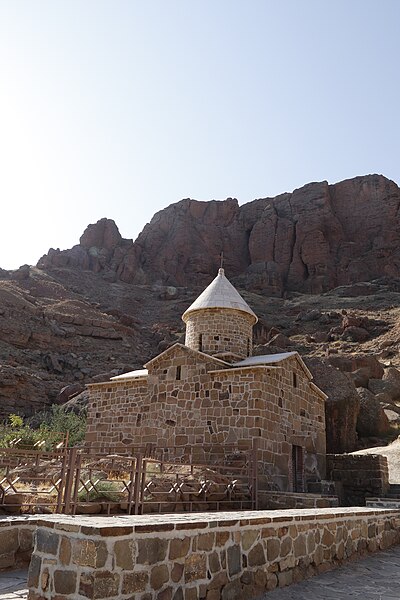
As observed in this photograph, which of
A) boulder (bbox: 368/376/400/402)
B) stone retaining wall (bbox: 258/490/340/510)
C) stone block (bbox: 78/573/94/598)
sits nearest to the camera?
stone block (bbox: 78/573/94/598)

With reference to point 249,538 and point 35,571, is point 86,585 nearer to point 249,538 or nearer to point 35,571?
point 35,571

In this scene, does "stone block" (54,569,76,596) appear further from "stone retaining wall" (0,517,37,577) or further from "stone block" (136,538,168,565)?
"stone retaining wall" (0,517,37,577)

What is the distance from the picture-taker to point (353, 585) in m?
5.96

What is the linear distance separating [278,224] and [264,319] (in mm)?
26324

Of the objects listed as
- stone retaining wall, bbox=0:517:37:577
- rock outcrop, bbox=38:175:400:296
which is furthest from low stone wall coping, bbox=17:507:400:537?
rock outcrop, bbox=38:175:400:296

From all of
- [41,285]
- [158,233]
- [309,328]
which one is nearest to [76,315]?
[41,285]

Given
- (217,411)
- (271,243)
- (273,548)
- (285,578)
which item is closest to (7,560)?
(273,548)

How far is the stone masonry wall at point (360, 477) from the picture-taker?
15.8 meters

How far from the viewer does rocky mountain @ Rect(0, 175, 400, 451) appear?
3571 cm

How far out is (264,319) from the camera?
58688mm

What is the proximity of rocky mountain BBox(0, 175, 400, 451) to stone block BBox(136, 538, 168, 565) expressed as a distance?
19074 millimetres

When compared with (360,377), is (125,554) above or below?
below

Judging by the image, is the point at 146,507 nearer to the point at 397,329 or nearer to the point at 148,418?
the point at 148,418

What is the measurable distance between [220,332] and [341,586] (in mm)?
13421
